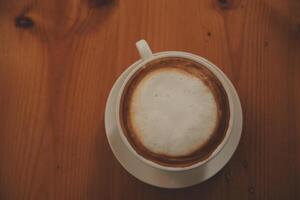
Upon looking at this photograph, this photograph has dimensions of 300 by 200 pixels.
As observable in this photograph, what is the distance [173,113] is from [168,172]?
3.9 inches

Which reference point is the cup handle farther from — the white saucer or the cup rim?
the white saucer

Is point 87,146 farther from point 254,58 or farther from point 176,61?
point 254,58

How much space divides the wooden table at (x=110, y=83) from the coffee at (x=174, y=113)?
0.09 metres

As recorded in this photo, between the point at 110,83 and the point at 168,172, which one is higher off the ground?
the point at 110,83

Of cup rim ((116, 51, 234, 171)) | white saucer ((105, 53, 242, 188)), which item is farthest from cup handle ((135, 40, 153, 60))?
white saucer ((105, 53, 242, 188))

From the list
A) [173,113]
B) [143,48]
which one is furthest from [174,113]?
[143,48]

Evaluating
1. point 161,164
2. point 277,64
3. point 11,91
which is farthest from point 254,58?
point 11,91

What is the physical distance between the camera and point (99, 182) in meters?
0.51

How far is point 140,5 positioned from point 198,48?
0.43 feet

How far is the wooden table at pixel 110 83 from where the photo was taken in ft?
1.67

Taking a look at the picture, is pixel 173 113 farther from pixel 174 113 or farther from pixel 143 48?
pixel 143 48

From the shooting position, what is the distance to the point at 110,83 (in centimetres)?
54

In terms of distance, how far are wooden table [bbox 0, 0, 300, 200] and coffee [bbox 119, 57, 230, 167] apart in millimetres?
90

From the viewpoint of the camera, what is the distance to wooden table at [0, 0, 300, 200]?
1.67ft
